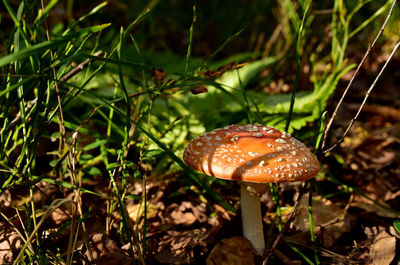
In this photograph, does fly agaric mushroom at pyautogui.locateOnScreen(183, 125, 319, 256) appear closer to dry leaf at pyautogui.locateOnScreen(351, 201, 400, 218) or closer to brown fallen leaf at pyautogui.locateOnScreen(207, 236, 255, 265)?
brown fallen leaf at pyautogui.locateOnScreen(207, 236, 255, 265)

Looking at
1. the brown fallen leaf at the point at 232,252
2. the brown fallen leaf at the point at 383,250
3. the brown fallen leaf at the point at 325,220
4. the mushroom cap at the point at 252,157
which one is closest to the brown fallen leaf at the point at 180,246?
the brown fallen leaf at the point at 232,252

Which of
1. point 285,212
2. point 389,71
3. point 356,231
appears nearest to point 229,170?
point 285,212

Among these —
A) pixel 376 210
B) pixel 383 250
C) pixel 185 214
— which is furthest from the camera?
pixel 376 210

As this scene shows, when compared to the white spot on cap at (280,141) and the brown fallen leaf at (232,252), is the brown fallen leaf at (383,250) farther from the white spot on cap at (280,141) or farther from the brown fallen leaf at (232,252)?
the white spot on cap at (280,141)

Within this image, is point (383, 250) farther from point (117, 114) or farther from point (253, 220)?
point (117, 114)

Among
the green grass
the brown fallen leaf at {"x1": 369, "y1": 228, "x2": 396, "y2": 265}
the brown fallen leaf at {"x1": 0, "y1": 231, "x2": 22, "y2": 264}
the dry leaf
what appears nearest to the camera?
the green grass

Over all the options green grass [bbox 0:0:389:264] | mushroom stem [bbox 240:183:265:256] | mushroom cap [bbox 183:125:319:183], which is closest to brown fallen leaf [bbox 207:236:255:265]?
mushroom stem [bbox 240:183:265:256]

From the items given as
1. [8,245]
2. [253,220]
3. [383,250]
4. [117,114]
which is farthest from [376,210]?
[8,245]
